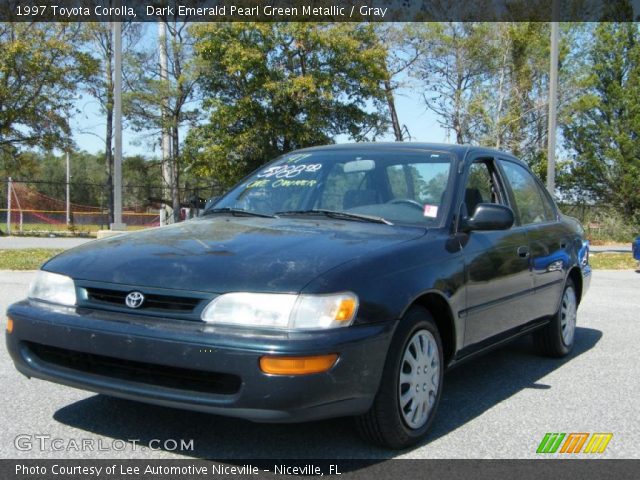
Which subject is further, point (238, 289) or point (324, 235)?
point (324, 235)

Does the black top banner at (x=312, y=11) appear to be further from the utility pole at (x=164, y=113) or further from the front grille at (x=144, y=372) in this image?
the front grille at (x=144, y=372)

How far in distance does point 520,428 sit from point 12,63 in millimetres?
25478

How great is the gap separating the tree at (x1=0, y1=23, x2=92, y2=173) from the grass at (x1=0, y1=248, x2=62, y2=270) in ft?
40.2

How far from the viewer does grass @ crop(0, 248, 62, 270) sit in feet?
39.4

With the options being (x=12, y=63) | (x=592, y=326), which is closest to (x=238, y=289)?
(x=592, y=326)

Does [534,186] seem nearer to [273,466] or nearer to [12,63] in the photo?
[273,466]

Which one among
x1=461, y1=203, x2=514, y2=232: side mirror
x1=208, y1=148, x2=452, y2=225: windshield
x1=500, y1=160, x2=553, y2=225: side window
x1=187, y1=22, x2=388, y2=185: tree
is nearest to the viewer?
x1=461, y1=203, x2=514, y2=232: side mirror

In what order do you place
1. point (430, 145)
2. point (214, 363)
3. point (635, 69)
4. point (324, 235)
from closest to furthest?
point (214, 363)
point (324, 235)
point (430, 145)
point (635, 69)

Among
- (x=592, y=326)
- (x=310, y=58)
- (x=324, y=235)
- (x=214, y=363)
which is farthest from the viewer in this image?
(x=310, y=58)

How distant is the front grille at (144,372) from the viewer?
3.07m

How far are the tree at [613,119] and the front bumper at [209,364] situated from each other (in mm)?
27959

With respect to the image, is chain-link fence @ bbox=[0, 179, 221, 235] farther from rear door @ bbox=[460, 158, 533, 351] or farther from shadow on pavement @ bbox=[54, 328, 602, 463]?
shadow on pavement @ bbox=[54, 328, 602, 463]

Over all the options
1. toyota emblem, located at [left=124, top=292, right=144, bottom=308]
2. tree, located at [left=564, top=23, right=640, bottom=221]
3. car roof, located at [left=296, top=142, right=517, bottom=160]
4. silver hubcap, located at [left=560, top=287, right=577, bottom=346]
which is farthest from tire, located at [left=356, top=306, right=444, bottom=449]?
tree, located at [left=564, top=23, right=640, bottom=221]

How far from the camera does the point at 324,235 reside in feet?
12.1
